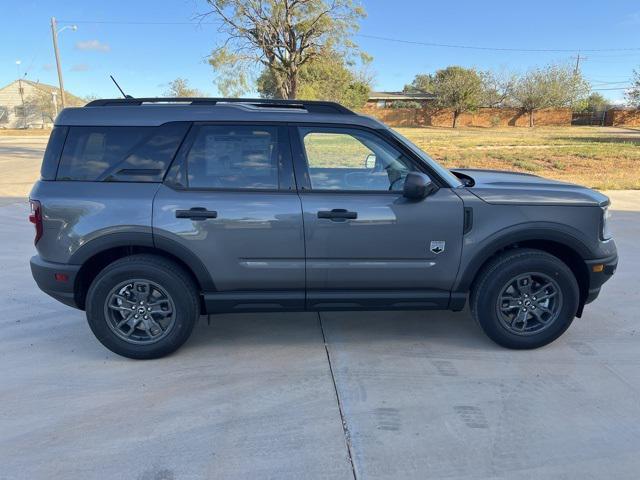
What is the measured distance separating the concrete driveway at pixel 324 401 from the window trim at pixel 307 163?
1.25 meters

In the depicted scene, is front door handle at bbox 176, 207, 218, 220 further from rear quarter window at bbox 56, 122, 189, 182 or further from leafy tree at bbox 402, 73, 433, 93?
leafy tree at bbox 402, 73, 433, 93

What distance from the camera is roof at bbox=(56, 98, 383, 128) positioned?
3.49 meters

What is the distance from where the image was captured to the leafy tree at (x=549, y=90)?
5831 cm

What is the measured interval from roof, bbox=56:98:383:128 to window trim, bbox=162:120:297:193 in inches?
1.2

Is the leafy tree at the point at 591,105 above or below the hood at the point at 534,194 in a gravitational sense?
above

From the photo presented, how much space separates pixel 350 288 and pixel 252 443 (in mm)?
1343

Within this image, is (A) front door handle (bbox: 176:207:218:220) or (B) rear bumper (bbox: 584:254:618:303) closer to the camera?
(A) front door handle (bbox: 176:207:218:220)

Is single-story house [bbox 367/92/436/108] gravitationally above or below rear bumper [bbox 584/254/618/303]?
above

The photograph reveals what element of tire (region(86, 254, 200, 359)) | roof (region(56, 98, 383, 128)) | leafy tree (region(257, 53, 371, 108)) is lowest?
tire (region(86, 254, 200, 359))

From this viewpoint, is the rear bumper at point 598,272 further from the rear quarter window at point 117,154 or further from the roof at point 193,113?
the rear quarter window at point 117,154

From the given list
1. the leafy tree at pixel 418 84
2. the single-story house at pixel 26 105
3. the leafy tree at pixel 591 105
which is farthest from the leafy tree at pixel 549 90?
the single-story house at pixel 26 105

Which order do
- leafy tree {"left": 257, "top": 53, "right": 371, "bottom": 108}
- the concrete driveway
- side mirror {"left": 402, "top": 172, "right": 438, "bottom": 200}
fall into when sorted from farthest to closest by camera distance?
leafy tree {"left": 257, "top": 53, "right": 371, "bottom": 108}
side mirror {"left": 402, "top": 172, "right": 438, "bottom": 200}
the concrete driveway

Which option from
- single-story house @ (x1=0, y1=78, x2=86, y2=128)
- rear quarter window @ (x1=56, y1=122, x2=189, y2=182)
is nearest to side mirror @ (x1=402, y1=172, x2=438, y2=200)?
rear quarter window @ (x1=56, y1=122, x2=189, y2=182)

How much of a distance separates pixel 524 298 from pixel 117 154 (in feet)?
10.4
